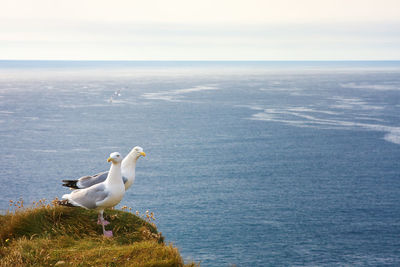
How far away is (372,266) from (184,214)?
3696 centimetres

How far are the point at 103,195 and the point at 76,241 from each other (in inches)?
71.7

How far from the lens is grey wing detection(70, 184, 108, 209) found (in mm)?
15656

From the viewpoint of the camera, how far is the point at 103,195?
15695 millimetres

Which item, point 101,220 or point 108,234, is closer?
point 108,234

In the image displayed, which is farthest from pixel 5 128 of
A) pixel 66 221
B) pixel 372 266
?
pixel 66 221

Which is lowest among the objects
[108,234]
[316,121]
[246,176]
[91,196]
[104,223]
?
[246,176]

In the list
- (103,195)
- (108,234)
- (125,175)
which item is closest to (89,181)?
(125,175)

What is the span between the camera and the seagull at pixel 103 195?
15648 mm

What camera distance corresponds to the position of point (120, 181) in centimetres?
1614

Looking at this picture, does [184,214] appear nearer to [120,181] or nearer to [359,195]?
[359,195]

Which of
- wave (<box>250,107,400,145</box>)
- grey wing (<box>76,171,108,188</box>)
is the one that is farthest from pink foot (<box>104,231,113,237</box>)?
wave (<box>250,107,400,145</box>)

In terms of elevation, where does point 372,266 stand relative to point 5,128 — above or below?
below

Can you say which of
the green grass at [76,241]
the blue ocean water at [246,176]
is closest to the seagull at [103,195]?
the green grass at [76,241]

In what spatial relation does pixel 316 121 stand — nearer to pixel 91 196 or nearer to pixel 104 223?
pixel 104 223
